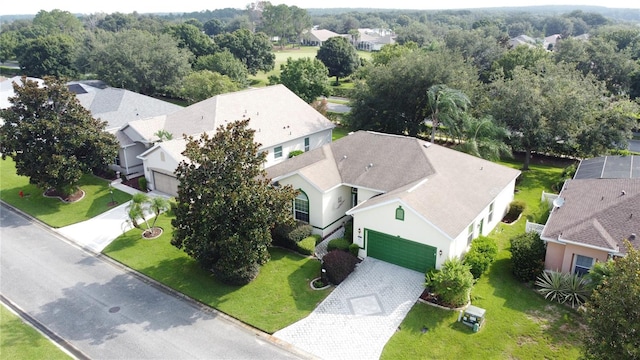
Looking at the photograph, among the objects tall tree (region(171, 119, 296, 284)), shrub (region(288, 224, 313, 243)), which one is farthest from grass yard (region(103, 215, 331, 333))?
tall tree (region(171, 119, 296, 284))

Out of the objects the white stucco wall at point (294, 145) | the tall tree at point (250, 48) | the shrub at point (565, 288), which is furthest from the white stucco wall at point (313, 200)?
the tall tree at point (250, 48)

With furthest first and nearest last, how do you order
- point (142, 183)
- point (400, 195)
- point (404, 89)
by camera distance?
point (404, 89) < point (142, 183) < point (400, 195)

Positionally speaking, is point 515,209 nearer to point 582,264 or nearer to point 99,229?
point 582,264

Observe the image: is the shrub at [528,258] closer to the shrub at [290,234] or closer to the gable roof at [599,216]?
the gable roof at [599,216]

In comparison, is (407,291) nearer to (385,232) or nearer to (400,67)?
(385,232)

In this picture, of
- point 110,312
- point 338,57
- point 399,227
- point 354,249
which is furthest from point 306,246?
point 338,57

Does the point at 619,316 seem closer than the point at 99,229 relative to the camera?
Yes

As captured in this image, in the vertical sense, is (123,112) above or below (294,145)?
above
